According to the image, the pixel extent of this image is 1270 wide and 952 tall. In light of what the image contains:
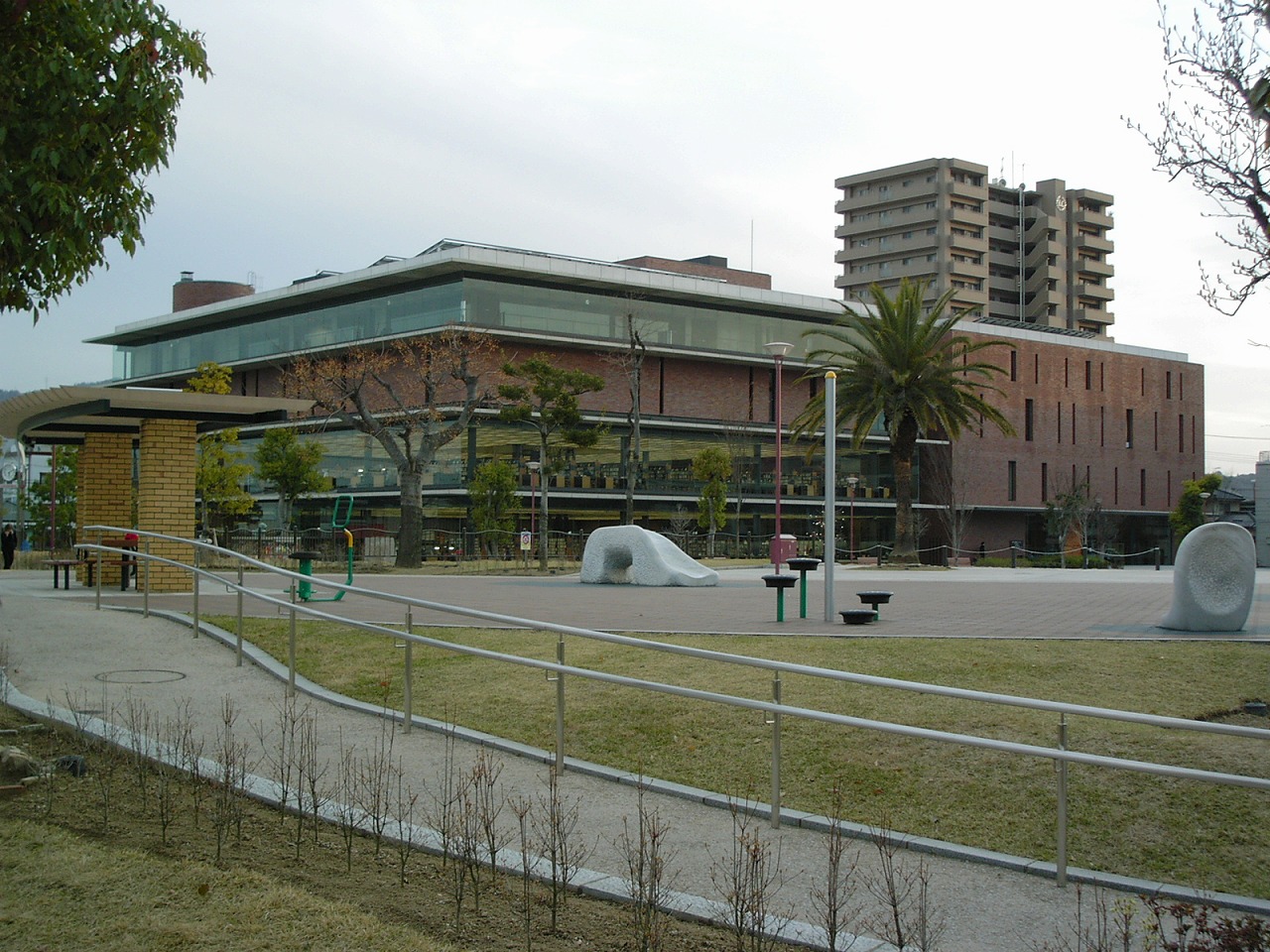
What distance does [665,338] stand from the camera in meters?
62.6

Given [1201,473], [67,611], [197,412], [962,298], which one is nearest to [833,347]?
[1201,473]

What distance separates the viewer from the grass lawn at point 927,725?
22.2 ft

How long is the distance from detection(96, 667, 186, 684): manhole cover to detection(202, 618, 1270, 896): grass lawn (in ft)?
3.14

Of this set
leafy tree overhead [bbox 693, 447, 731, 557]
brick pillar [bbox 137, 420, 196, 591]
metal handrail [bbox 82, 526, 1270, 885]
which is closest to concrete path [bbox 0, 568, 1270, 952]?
metal handrail [bbox 82, 526, 1270, 885]

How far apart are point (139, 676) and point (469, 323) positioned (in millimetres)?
43890

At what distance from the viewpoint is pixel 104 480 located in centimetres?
2262

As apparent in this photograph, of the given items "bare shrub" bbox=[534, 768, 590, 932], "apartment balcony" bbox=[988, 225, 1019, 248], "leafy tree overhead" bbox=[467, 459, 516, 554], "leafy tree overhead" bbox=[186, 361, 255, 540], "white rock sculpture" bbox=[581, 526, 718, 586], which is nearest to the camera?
"bare shrub" bbox=[534, 768, 590, 932]

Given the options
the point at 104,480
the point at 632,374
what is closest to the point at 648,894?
the point at 104,480

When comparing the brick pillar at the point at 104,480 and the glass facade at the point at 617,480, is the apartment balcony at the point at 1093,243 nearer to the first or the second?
the glass facade at the point at 617,480

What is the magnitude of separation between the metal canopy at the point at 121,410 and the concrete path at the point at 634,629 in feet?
9.75

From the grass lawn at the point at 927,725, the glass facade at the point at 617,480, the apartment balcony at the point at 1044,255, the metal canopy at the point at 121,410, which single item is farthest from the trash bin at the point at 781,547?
the apartment balcony at the point at 1044,255

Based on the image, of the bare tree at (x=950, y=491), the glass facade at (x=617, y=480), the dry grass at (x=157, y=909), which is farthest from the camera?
the bare tree at (x=950, y=491)

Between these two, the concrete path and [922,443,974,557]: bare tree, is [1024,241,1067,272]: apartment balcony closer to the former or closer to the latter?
[922,443,974,557]: bare tree

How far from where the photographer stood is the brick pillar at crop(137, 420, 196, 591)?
2027cm
